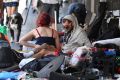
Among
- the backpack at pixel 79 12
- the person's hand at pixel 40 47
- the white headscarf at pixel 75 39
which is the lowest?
the person's hand at pixel 40 47

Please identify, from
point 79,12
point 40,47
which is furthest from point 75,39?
point 79,12

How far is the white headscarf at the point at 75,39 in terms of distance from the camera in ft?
16.2

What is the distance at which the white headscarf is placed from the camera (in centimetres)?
493

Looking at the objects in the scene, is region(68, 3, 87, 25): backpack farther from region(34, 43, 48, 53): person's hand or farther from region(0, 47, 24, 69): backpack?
region(0, 47, 24, 69): backpack

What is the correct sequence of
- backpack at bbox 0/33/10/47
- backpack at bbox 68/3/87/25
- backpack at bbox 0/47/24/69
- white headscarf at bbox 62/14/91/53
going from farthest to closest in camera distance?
backpack at bbox 68/3/87/25 → white headscarf at bbox 62/14/91/53 → backpack at bbox 0/33/10/47 → backpack at bbox 0/47/24/69

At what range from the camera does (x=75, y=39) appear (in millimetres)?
5047

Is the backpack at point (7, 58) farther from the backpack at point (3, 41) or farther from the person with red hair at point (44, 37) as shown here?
the person with red hair at point (44, 37)

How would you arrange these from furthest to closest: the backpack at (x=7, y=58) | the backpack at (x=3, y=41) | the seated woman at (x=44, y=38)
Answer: the seated woman at (x=44, y=38) < the backpack at (x=3, y=41) < the backpack at (x=7, y=58)

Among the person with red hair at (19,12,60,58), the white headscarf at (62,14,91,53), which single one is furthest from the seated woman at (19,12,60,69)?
the white headscarf at (62,14,91,53)

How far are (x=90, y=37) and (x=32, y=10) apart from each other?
2.55 m

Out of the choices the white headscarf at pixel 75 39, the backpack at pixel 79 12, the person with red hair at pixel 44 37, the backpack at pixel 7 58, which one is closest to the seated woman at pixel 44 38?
the person with red hair at pixel 44 37

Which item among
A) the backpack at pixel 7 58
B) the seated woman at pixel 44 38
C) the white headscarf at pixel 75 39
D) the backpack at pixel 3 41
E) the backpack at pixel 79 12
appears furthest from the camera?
the backpack at pixel 79 12

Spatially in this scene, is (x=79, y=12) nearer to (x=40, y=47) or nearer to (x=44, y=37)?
(x=44, y=37)

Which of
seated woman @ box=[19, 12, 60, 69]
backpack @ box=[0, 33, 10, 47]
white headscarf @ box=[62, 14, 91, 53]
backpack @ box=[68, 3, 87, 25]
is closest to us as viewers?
backpack @ box=[0, 33, 10, 47]
